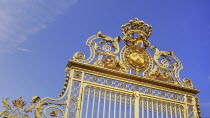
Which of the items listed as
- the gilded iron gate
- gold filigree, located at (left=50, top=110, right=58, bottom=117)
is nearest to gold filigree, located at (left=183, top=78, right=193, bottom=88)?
the gilded iron gate

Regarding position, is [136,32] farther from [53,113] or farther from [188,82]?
[53,113]

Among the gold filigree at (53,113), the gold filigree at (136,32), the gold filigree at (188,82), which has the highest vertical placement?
the gold filigree at (136,32)

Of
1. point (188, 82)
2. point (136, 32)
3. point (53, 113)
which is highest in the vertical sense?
point (136, 32)

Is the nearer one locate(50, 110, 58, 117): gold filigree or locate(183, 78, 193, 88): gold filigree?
locate(50, 110, 58, 117): gold filigree

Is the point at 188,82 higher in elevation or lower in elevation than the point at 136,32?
lower

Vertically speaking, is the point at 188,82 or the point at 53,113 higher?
the point at 188,82

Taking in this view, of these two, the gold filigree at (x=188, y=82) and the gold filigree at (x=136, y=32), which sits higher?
the gold filigree at (x=136, y=32)

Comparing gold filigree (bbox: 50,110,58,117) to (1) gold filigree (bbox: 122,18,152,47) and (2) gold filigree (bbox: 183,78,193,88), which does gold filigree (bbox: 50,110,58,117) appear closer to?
(1) gold filigree (bbox: 122,18,152,47)

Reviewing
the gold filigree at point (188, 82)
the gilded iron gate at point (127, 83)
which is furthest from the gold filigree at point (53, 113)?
the gold filigree at point (188, 82)

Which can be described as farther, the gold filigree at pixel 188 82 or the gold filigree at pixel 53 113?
the gold filigree at pixel 188 82

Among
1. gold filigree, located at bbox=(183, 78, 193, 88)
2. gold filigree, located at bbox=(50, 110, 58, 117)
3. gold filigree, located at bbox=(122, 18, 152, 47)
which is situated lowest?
gold filigree, located at bbox=(50, 110, 58, 117)

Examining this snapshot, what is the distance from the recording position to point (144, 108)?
20.5 feet

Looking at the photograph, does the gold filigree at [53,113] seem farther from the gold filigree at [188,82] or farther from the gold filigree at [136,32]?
the gold filigree at [188,82]

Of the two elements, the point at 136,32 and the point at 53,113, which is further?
the point at 136,32
